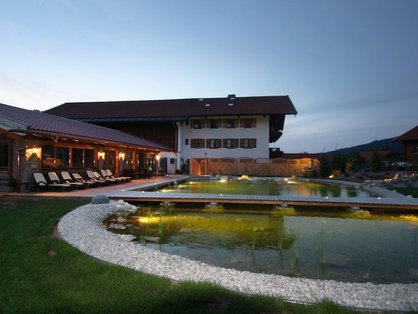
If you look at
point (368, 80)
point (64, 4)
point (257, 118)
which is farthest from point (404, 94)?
point (64, 4)

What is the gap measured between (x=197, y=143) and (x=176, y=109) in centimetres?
443

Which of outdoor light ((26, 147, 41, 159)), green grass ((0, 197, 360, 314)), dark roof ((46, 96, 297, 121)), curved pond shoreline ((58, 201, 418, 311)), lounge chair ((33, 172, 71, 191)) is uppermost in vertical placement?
dark roof ((46, 96, 297, 121))

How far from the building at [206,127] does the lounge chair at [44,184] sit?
1701 centimetres

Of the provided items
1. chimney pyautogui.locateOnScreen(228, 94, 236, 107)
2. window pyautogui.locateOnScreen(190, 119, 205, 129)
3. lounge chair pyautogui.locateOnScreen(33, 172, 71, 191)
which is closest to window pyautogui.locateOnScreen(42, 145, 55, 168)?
lounge chair pyautogui.locateOnScreen(33, 172, 71, 191)

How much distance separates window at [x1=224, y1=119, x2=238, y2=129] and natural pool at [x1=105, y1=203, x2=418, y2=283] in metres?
20.4

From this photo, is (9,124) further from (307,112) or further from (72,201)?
(307,112)

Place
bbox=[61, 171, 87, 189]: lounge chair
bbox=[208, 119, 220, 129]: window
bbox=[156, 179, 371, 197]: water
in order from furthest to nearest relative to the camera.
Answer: bbox=[208, 119, 220, 129]: window, bbox=[156, 179, 371, 197]: water, bbox=[61, 171, 87, 189]: lounge chair

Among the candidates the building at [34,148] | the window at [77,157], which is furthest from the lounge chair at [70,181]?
the window at [77,157]

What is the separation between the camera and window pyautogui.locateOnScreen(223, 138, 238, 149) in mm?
30891

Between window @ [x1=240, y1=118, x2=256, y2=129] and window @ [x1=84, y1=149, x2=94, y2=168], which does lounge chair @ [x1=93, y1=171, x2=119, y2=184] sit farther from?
window @ [x1=240, y1=118, x2=256, y2=129]

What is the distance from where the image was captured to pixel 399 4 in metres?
14.0

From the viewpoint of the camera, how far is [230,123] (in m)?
31.2

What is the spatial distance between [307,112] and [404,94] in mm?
12712

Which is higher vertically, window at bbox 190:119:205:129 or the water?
window at bbox 190:119:205:129
